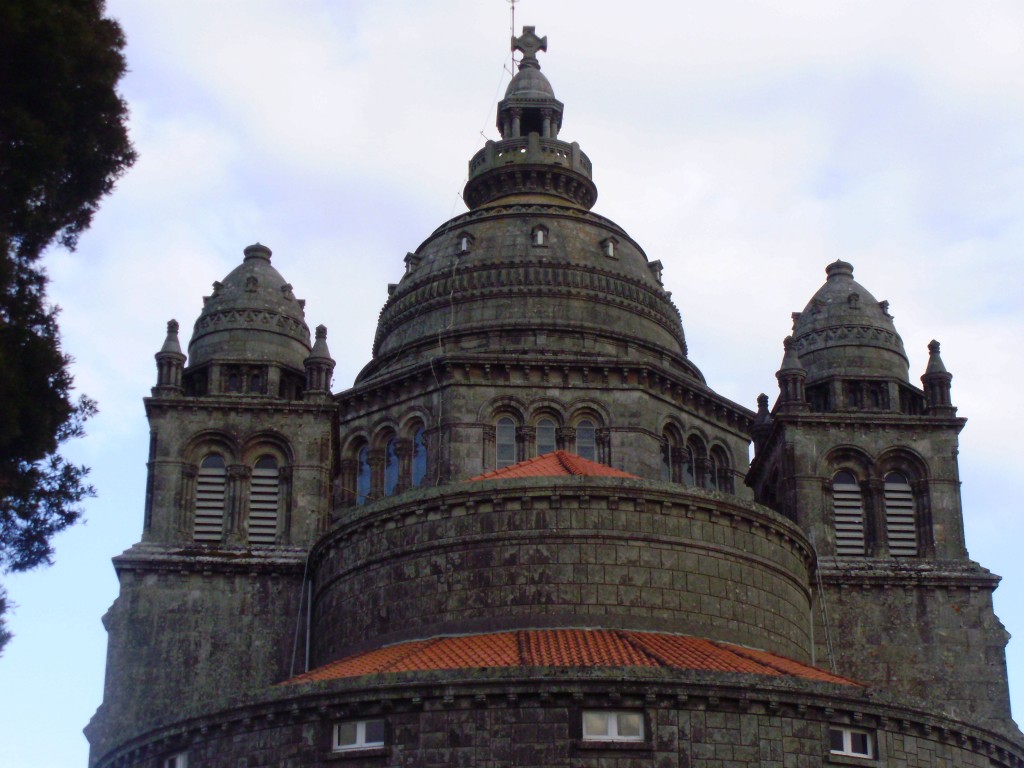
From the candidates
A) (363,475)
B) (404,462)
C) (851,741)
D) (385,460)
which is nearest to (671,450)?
(404,462)

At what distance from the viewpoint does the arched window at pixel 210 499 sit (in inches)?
1908

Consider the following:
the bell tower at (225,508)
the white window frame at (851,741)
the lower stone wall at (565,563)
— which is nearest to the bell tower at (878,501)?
the lower stone wall at (565,563)

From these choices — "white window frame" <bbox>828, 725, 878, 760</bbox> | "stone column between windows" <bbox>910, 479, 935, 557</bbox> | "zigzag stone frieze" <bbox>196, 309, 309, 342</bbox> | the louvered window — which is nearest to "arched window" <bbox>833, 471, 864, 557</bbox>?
the louvered window

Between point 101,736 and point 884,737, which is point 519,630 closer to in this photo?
point 884,737

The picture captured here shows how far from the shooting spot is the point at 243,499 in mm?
48812

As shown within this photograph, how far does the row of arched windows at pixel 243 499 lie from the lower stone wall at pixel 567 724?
14.2 meters

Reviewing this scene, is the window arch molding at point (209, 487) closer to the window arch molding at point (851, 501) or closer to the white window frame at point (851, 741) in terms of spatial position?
the window arch molding at point (851, 501)

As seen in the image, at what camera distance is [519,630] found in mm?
38031

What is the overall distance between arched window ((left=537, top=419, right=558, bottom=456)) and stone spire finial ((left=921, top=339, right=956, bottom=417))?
34.5 ft

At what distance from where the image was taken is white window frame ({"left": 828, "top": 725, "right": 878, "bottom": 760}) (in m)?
33.8

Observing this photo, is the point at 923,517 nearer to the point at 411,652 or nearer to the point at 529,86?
the point at 411,652

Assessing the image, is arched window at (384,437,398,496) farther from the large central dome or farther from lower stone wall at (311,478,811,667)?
lower stone wall at (311,478,811,667)

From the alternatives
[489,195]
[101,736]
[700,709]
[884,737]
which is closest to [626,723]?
[700,709]

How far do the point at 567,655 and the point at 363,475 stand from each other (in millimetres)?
18162
